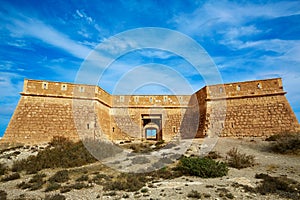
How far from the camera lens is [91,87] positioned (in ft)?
64.3

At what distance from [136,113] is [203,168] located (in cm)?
1484

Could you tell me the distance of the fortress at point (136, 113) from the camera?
17031 millimetres

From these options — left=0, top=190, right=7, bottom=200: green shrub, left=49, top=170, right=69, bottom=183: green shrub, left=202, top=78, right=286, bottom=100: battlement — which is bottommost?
left=0, top=190, right=7, bottom=200: green shrub

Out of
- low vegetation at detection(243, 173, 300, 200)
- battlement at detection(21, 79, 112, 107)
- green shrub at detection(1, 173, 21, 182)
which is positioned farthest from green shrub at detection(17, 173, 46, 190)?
battlement at detection(21, 79, 112, 107)

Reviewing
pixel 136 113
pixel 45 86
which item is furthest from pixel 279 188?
pixel 45 86

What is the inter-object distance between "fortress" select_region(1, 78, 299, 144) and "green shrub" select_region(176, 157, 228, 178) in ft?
34.1

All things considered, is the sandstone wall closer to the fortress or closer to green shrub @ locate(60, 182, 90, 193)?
the fortress

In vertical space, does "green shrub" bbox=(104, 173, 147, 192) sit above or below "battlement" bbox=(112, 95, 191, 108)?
below

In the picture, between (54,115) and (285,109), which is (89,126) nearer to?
(54,115)

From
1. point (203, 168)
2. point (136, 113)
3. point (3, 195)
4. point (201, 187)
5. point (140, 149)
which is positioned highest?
point (136, 113)

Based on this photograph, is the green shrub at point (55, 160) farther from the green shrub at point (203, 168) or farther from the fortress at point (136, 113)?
the green shrub at point (203, 168)

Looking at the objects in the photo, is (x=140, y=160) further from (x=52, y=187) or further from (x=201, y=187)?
(x=52, y=187)

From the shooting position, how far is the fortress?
55.9 feet

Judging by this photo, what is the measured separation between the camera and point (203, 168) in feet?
28.1
